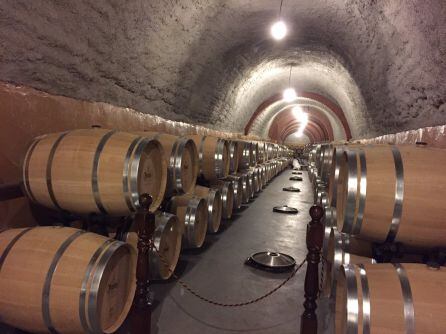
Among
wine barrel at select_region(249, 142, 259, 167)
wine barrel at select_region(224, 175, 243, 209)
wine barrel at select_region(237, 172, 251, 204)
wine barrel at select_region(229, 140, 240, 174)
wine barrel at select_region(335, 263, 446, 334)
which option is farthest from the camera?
wine barrel at select_region(249, 142, 259, 167)

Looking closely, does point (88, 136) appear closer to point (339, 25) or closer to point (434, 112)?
point (434, 112)

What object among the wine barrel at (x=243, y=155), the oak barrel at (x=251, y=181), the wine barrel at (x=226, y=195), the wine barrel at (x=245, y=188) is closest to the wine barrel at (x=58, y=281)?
the wine barrel at (x=226, y=195)

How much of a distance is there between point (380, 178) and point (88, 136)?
6.95 ft

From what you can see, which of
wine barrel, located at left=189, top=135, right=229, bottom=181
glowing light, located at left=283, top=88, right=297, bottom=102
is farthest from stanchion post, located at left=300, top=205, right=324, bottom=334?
glowing light, located at left=283, top=88, right=297, bottom=102

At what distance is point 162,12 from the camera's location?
4.56 metres

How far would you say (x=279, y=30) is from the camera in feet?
22.7

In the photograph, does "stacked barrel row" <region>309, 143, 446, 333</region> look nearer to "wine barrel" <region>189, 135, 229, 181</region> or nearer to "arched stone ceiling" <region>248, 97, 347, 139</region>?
"wine barrel" <region>189, 135, 229, 181</region>

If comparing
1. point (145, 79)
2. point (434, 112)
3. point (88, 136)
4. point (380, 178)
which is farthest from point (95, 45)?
point (434, 112)

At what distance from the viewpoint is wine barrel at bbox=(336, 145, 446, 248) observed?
75.1 inches

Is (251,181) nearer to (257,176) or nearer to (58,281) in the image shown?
(257,176)

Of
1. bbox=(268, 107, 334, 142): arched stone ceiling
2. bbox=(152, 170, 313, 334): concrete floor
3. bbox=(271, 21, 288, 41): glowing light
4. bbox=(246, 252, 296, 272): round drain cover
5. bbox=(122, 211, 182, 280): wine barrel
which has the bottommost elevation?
bbox=(152, 170, 313, 334): concrete floor

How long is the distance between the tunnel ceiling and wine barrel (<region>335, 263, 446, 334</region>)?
8.42 ft

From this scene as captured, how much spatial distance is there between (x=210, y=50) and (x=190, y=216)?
407cm

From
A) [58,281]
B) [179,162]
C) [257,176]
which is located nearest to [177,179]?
[179,162]
